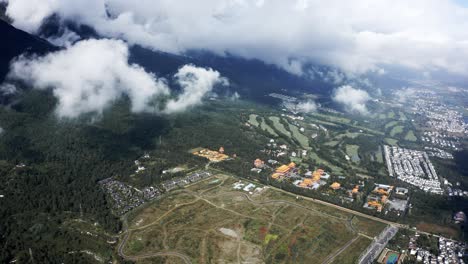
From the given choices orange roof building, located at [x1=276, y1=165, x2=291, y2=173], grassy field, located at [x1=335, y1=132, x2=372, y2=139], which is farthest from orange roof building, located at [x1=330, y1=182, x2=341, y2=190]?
grassy field, located at [x1=335, y1=132, x2=372, y2=139]

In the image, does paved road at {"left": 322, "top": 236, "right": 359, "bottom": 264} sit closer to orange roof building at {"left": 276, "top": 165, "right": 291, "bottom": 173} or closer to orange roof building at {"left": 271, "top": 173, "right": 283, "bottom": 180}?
orange roof building at {"left": 271, "top": 173, "right": 283, "bottom": 180}

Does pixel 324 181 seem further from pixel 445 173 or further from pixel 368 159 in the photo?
pixel 445 173

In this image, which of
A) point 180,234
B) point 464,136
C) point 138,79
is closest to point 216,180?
point 180,234

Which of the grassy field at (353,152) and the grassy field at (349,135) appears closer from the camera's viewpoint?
the grassy field at (353,152)

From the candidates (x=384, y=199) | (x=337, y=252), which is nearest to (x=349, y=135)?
(x=384, y=199)

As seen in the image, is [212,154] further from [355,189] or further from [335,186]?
[355,189]

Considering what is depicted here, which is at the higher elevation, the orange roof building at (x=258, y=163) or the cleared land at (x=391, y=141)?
the orange roof building at (x=258, y=163)

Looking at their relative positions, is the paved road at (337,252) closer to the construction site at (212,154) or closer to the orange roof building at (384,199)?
the orange roof building at (384,199)

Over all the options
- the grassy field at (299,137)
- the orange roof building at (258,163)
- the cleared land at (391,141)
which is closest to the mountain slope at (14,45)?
the orange roof building at (258,163)
